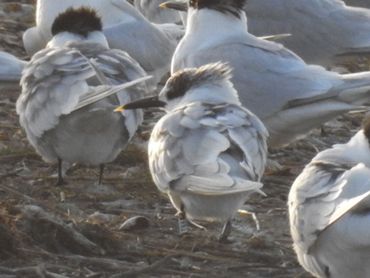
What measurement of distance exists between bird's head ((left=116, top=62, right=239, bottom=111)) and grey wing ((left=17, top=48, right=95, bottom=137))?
23cm

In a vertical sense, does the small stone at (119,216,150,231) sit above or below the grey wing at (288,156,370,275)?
below

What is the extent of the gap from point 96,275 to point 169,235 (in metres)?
0.84

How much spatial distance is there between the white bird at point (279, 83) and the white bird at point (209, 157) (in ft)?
3.83

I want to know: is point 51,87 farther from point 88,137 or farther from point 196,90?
point 196,90

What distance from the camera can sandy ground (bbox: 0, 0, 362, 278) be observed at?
6.64m

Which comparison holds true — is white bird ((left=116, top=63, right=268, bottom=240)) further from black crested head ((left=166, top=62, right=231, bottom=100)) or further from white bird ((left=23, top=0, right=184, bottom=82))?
white bird ((left=23, top=0, right=184, bottom=82))

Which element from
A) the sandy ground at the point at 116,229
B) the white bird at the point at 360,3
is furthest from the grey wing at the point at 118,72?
the white bird at the point at 360,3

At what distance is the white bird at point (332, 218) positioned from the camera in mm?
5855

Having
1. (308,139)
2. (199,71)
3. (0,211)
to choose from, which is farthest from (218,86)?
(308,139)

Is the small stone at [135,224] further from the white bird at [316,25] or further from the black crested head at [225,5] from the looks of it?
the white bird at [316,25]

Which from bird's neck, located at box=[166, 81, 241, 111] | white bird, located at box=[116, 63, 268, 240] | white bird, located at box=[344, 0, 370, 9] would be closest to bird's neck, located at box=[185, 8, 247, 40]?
bird's neck, located at box=[166, 81, 241, 111]

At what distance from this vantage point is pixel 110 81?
778cm

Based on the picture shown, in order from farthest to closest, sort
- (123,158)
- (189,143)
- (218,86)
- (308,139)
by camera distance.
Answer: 1. (308,139)
2. (123,158)
3. (218,86)
4. (189,143)

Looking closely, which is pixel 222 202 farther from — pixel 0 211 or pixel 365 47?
pixel 365 47
